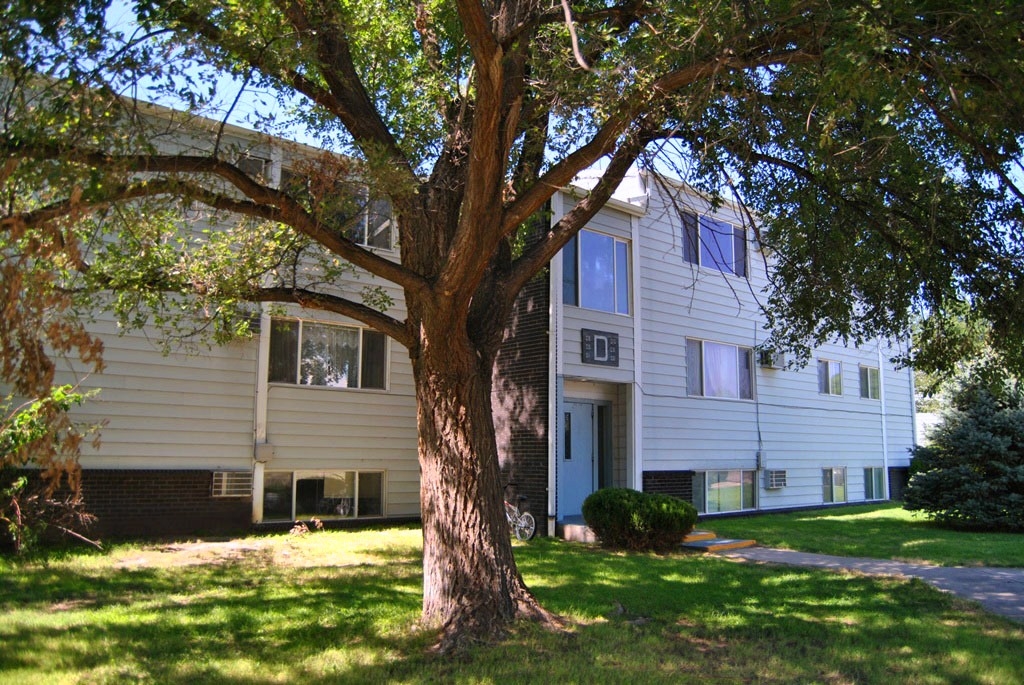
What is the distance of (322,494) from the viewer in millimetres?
14953

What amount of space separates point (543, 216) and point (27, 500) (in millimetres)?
7343

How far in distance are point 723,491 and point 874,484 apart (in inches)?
300

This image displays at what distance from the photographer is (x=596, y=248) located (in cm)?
1645

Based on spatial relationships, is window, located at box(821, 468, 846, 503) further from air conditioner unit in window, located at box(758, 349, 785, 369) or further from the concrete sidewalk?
the concrete sidewalk

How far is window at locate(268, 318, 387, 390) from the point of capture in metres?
14.5

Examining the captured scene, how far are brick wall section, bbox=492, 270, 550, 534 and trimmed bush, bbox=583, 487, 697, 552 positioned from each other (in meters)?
1.44

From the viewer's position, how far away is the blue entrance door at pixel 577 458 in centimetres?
1616

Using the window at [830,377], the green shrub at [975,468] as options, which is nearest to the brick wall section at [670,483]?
the green shrub at [975,468]

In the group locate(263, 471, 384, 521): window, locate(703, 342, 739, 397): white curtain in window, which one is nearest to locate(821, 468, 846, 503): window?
locate(703, 342, 739, 397): white curtain in window

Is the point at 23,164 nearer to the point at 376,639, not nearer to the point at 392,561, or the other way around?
the point at 376,639

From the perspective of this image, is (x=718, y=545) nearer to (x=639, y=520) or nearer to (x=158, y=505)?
(x=639, y=520)

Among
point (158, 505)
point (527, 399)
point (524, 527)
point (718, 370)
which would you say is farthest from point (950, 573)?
point (158, 505)

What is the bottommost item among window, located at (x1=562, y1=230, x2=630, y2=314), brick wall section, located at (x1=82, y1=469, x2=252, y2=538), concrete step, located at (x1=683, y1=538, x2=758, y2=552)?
concrete step, located at (x1=683, y1=538, x2=758, y2=552)

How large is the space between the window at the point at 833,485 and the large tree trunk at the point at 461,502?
1620 cm
